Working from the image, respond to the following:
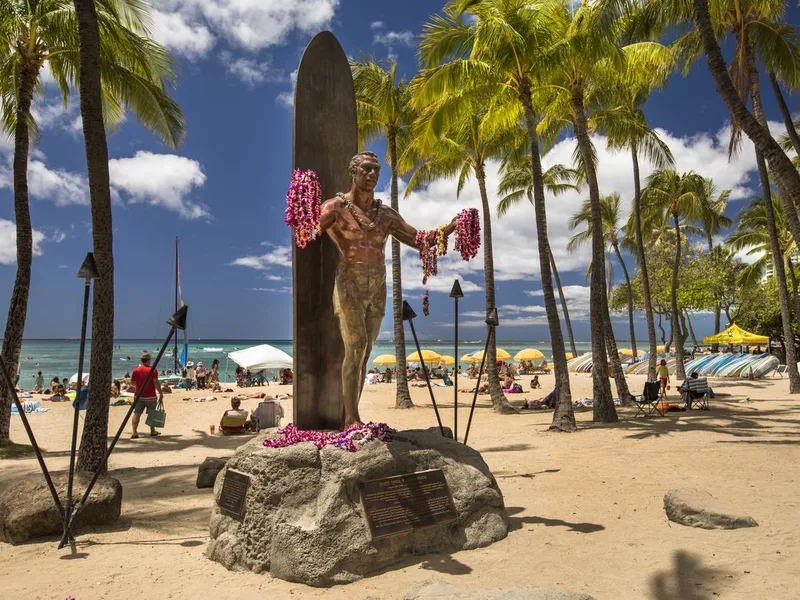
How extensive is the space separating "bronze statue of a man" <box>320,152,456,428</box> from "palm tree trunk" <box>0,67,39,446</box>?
7847mm

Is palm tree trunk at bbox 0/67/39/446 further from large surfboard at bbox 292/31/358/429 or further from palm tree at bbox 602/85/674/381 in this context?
palm tree at bbox 602/85/674/381

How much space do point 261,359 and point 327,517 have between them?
73.8ft

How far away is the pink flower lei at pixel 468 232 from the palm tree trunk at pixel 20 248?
343 inches

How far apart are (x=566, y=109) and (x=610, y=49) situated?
108 inches

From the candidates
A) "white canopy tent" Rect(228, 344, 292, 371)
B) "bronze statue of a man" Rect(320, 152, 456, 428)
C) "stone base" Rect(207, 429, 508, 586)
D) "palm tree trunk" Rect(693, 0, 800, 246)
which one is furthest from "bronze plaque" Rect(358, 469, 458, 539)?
"white canopy tent" Rect(228, 344, 292, 371)

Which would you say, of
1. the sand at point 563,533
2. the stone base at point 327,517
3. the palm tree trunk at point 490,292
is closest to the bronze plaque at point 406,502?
the stone base at point 327,517

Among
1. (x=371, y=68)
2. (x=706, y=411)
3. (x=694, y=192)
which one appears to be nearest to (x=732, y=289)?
(x=694, y=192)

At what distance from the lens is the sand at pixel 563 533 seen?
3.88m

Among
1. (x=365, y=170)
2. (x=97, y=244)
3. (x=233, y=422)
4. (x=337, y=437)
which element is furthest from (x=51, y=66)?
(x=337, y=437)

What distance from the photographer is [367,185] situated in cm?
513

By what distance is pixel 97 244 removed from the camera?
7656 millimetres

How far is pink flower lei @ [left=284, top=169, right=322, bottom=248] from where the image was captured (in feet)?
15.5

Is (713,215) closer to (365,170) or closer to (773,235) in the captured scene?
(773,235)

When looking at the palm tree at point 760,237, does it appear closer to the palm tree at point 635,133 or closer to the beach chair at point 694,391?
the palm tree at point 635,133
